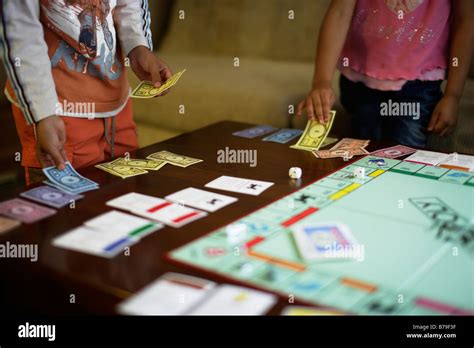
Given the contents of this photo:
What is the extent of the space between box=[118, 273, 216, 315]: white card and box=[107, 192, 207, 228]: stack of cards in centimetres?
17

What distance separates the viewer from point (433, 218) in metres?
0.91

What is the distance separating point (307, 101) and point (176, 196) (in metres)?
0.58

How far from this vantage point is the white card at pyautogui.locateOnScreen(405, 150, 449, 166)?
1215mm

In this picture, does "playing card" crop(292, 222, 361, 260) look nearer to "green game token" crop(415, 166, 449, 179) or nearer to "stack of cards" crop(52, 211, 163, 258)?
"stack of cards" crop(52, 211, 163, 258)

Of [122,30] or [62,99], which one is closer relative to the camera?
[62,99]

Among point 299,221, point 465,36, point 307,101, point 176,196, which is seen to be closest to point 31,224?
point 176,196

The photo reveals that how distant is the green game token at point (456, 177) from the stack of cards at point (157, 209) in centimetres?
52

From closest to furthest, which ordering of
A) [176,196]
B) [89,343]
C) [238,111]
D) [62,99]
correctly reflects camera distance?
1. [89,343]
2. [176,196]
3. [62,99]
4. [238,111]

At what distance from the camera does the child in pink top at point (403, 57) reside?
4.96ft

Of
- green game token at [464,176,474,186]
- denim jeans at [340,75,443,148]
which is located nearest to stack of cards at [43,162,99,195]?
green game token at [464,176,474,186]

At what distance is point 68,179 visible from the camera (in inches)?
42.5

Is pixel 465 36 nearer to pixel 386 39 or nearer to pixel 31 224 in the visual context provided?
pixel 386 39

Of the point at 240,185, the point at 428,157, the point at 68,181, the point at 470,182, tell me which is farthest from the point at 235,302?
the point at 428,157

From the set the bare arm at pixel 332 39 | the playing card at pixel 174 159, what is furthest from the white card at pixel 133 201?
the bare arm at pixel 332 39
